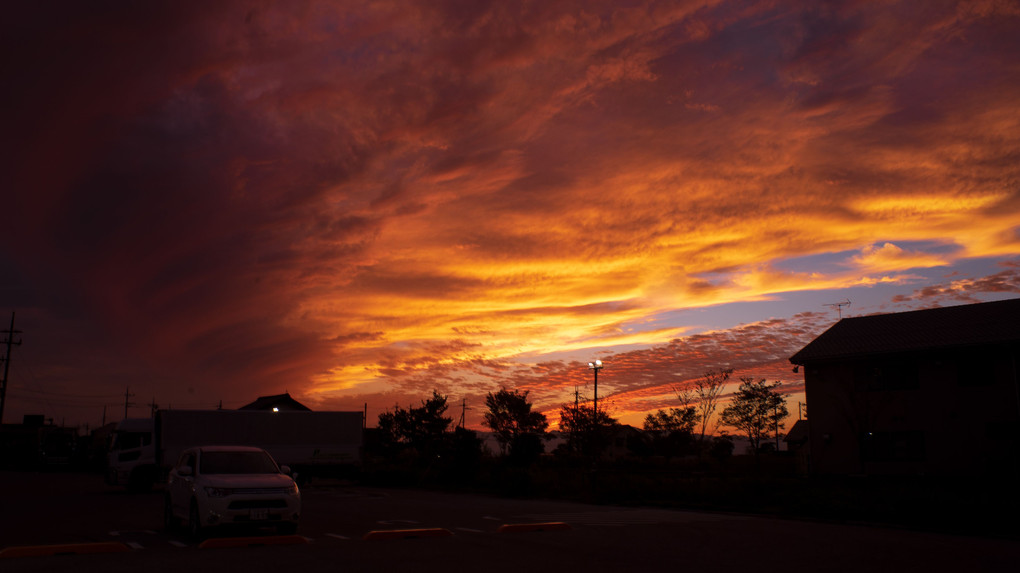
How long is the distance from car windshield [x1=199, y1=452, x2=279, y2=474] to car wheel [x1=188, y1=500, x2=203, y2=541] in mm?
714

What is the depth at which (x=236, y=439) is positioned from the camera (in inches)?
1334

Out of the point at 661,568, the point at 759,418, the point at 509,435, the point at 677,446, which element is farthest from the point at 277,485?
the point at 677,446

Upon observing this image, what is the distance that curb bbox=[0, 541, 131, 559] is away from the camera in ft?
35.2

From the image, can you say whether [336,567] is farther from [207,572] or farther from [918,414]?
[918,414]

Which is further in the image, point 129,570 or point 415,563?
point 415,563

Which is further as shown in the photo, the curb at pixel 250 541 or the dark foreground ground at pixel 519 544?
the curb at pixel 250 541

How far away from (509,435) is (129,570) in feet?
190

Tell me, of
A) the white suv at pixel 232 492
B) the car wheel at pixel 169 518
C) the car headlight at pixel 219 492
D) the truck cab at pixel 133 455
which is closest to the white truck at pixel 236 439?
the truck cab at pixel 133 455

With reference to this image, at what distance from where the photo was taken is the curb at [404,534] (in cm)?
1313

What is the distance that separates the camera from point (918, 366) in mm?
34938

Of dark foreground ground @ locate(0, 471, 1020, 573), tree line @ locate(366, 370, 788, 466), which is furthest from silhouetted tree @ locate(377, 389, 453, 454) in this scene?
dark foreground ground @ locate(0, 471, 1020, 573)

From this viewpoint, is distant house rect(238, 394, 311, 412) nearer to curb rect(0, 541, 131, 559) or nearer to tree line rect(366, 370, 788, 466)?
tree line rect(366, 370, 788, 466)

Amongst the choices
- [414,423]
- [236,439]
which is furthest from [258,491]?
[414,423]

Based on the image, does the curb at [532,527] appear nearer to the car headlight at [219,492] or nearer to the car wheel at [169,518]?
the car headlight at [219,492]
